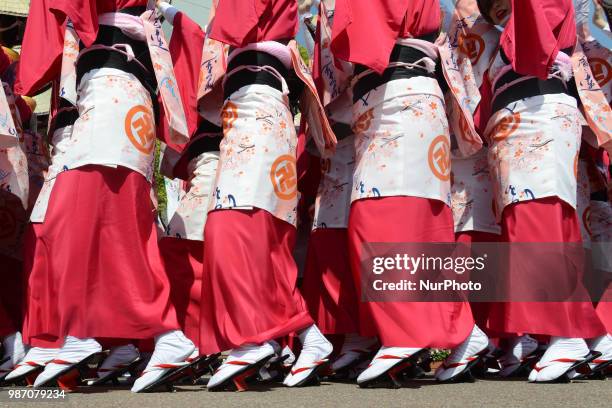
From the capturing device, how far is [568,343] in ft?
10.9

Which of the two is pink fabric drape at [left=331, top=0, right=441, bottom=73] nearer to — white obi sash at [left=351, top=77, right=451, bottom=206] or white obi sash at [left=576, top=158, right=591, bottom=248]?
white obi sash at [left=351, top=77, right=451, bottom=206]

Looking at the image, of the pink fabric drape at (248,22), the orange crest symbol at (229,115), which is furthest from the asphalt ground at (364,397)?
the pink fabric drape at (248,22)

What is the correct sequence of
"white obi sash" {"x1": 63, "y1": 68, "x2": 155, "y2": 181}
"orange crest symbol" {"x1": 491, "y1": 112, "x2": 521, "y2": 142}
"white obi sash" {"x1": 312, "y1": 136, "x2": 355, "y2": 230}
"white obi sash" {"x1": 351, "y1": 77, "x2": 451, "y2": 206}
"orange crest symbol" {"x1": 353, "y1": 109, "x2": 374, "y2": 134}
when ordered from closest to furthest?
1. "white obi sash" {"x1": 63, "y1": 68, "x2": 155, "y2": 181}
2. "white obi sash" {"x1": 351, "y1": 77, "x2": 451, "y2": 206}
3. "orange crest symbol" {"x1": 353, "y1": 109, "x2": 374, "y2": 134}
4. "orange crest symbol" {"x1": 491, "y1": 112, "x2": 521, "y2": 142}
5. "white obi sash" {"x1": 312, "y1": 136, "x2": 355, "y2": 230}

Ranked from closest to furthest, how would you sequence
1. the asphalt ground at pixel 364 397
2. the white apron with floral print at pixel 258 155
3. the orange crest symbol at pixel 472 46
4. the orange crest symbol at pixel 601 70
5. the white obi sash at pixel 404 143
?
the asphalt ground at pixel 364 397, the white apron with floral print at pixel 258 155, the white obi sash at pixel 404 143, the orange crest symbol at pixel 472 46, the orange crest symbol at pixel 601 70

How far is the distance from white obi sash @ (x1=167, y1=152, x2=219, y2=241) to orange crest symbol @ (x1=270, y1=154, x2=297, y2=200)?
0.63 meters

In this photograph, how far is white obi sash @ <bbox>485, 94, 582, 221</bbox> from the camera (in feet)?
11.6

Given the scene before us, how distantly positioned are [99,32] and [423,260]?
1701mm

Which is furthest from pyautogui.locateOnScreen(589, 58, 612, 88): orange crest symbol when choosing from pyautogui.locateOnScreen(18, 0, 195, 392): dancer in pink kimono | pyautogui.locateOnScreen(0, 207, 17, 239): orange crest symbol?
pyautogui.locateOnScreen(0, 207, 17, 239): orange crest symbol

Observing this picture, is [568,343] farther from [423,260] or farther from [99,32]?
[99,32]

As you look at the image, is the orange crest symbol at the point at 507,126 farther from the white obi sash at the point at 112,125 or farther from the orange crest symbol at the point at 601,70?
the white obi sash at the point at 112,125

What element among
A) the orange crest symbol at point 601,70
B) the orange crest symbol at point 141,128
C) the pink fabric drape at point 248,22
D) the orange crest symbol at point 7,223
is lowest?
the orange crest symbol at point 7,223

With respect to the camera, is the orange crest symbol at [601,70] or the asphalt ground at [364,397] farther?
the orange crest symbol at [601,70]

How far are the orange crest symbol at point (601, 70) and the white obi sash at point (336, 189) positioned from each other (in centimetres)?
151

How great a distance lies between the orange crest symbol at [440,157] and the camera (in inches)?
134
